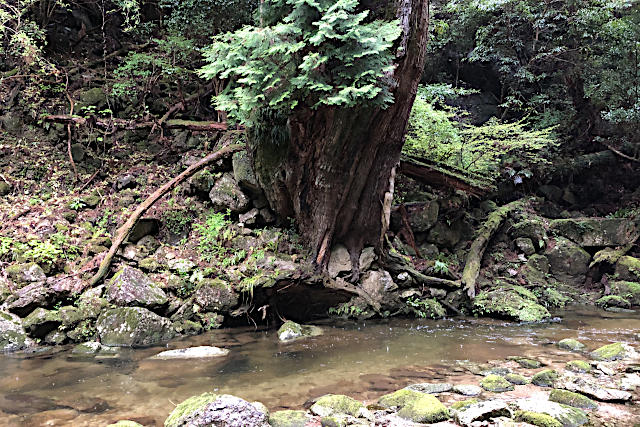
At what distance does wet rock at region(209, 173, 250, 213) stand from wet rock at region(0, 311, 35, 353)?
13.4 ft

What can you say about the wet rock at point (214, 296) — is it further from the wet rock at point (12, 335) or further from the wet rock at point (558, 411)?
the wet rock at point (558, 411)

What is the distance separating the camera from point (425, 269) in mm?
9133

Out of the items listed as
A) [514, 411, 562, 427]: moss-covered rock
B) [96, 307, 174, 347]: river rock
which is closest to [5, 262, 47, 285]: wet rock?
[96, 307, 174, 347]: river rock

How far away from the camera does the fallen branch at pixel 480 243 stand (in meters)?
9.05

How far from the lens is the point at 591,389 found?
3986 mm

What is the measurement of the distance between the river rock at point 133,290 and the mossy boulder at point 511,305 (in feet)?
21.8

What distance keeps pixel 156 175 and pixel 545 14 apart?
42.7 feet

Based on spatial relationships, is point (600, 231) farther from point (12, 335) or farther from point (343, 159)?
point (12, 335)

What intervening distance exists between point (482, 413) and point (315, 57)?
186 inches

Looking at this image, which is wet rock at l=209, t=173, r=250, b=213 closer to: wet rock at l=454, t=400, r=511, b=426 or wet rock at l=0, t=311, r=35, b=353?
wet rock at l=0, t=311, r=35, b=353

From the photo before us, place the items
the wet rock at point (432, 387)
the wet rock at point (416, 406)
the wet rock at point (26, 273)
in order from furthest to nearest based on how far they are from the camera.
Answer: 1. the wet rock at point (26, 273)
2. the wet rock at point (432, 387)
3. the wet rock at point (416, 406)

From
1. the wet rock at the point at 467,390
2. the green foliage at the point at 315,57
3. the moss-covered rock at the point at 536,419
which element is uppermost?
the green foliage at the point at 315,57

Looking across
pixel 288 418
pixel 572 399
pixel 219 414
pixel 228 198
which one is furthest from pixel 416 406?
pixel 228 198

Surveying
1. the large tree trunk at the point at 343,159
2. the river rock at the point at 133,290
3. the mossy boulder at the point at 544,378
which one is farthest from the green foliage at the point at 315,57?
the mossy boulder at the point at 544,378
